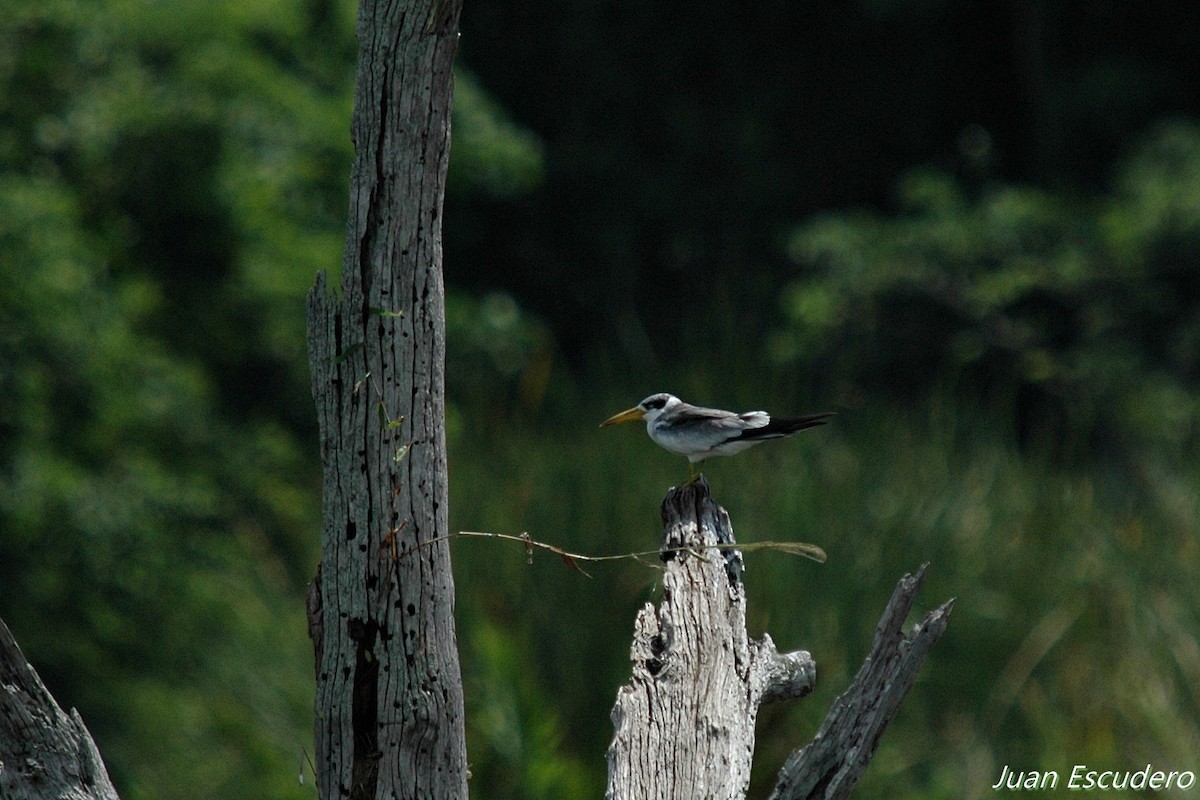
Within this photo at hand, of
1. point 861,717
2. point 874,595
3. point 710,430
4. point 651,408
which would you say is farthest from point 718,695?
point 874,595

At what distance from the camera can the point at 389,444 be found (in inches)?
114

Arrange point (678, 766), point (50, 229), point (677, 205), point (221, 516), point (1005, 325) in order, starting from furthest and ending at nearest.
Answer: point (677, 205) < point (1005, 325) < point (221, 516) < point (50, 229) < point (678, 766)

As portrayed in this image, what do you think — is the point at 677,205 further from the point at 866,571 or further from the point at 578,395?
the point at 866,571

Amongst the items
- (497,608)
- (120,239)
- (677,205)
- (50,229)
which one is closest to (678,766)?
(497,608)

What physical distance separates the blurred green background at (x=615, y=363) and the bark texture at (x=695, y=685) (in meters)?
2.87

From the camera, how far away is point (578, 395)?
9.69m

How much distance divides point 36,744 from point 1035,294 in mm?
10417

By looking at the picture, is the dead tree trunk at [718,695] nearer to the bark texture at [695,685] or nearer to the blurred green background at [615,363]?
the bark texture at [695,685]

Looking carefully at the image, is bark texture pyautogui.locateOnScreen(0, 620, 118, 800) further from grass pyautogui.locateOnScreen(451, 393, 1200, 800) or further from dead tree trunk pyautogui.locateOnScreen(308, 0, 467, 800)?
grass pyautogui.locateOnScreen(451, 393, 1200, 800)

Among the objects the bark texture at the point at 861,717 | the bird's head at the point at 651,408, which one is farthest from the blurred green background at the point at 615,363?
the bark texture at the point at 861,717

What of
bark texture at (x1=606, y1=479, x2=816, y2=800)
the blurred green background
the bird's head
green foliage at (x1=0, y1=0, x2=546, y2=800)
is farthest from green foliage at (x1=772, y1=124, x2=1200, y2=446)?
bark texture at (x1=606, y1=479, x2=816, y2=800)

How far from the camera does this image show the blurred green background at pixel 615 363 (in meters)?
7.39

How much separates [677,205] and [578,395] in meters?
5.15

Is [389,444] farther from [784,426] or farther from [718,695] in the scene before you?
[784,426]
